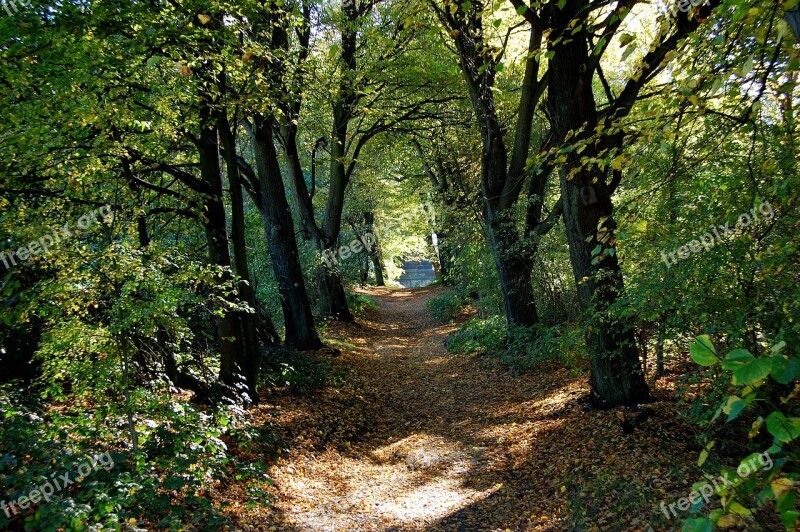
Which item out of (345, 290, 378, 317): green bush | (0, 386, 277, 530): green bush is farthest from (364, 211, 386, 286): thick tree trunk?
(0, 386, 277, 530): green bush

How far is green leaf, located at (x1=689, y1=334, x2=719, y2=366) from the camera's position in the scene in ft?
4.76

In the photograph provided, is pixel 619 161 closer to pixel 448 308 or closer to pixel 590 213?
pixel 590 213

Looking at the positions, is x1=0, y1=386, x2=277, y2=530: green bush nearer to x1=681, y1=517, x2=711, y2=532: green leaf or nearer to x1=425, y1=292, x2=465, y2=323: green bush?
x1=681, y1=517, x2=711, y2=532: green leaf

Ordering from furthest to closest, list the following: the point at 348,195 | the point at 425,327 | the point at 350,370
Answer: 1. the point at 348,195
2. the point at 425,327
3. the point at 350,370

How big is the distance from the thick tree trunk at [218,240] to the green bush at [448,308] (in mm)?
11633

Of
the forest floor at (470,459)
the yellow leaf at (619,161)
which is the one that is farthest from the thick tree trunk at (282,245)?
the yellow leaf at (619,161)

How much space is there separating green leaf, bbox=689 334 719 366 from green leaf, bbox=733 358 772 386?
73mm

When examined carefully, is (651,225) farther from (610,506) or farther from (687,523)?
(687,523)

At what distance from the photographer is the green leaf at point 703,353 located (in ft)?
4.76

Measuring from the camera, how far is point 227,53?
5.47 metres

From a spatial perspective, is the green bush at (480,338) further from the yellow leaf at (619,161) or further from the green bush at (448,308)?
the yellow leaf at (619,161)

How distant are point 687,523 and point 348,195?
21.3 metres

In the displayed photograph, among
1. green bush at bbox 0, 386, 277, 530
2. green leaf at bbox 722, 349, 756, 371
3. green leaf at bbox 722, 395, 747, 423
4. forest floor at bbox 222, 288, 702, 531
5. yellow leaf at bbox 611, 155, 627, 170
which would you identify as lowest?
forest floor at bbox 222, 288, 702, 531

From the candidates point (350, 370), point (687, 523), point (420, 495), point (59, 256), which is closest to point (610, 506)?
point (420, 495)
